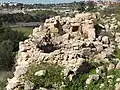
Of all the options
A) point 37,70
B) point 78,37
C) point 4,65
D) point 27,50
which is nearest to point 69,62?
point 37,70

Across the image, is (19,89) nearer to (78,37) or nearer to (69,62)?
(69,62)

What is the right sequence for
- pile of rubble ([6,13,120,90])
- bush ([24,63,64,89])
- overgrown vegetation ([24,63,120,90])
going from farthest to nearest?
pile of rubble ([6,13,120,90]), bush ([24,63,64,89]), overgrown vegetation ([24,63,120,90])

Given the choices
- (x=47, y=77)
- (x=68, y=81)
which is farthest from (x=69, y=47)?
(x=68, y=81)

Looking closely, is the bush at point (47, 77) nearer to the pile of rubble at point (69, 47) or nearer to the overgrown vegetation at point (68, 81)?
the overgrown vegetation at point (68, 81)

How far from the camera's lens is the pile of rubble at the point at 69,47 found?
12.8 m

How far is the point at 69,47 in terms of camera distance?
14703mm

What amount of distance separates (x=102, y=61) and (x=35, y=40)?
3.22m

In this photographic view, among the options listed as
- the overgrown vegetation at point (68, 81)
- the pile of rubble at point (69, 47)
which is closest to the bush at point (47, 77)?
the overgrown vegetation at point (68, 81)

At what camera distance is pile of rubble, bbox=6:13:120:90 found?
42.1ft

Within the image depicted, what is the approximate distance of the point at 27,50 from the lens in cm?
1449

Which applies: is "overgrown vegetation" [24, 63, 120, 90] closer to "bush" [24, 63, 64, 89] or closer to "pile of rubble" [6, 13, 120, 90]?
"bush" [24, 63, 64, 89]

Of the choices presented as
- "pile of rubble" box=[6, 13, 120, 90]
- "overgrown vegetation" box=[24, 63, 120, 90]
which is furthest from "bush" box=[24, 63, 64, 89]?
"pile of rubble" box=[6, 13, 120, 90]

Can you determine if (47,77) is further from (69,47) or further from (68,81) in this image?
(69,47)

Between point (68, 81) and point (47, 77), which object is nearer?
point (68, 81)
